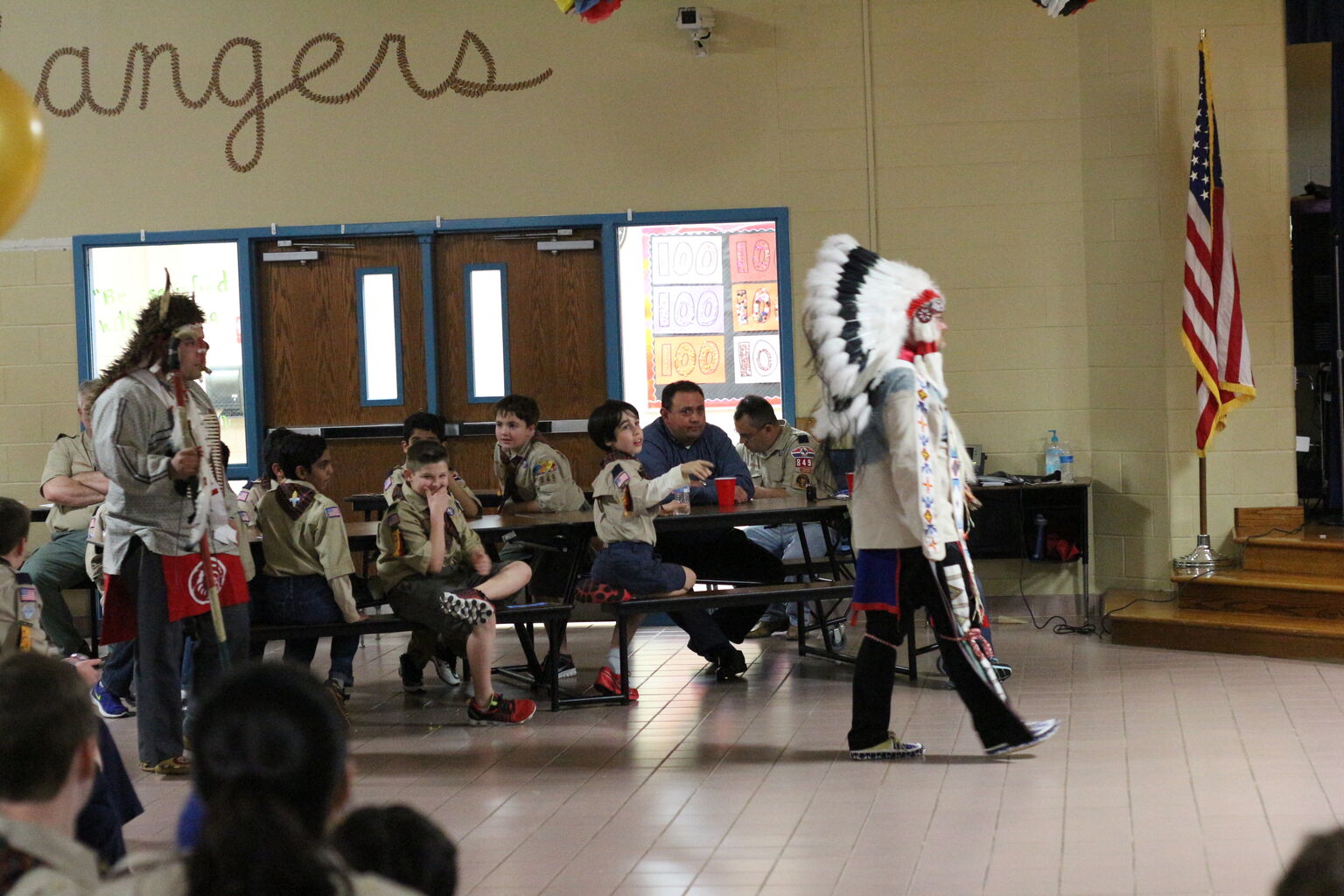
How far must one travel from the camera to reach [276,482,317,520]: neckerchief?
545 cm

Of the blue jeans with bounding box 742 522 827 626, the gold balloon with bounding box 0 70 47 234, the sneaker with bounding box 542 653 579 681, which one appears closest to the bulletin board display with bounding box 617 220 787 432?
the blue jeans with bounding box 742 522 827 626

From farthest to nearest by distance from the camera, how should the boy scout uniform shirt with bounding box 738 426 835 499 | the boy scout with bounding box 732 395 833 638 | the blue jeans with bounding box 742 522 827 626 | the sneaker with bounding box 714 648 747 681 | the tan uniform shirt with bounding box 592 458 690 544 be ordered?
the blue jeans with bounding box 742 522 827 626 → the boy scout uniform shirt with bounding box 738 426 835 499 → the boy scout with bounding box 732 395 833 638 → the sneaker with bounding box 714 648 747 681 → the tan uniform shirt with bounding box 592 458 690 544

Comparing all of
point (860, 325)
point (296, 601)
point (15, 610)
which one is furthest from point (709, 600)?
point (15, 610)

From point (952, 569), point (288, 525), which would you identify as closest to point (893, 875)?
point (952, 569)

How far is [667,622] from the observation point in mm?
7828

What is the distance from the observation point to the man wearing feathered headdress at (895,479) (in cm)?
457

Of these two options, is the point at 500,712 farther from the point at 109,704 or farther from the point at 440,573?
the point at 109,704

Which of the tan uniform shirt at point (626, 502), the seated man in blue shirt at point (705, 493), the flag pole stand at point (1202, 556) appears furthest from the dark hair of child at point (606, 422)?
the flag pole stand at point (1202, 556)

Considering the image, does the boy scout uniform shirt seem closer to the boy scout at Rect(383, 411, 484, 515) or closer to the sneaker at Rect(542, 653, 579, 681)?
the sneaker at Rect(542, 653, 579, 681)

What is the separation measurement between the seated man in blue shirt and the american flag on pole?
229 centimetres

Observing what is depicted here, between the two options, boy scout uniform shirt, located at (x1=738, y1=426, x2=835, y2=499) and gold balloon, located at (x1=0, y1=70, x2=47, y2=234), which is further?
boy scout uniform shirt, located at (x1=738, y1=426, x2=835, y2=499)

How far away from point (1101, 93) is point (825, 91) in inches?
57.0

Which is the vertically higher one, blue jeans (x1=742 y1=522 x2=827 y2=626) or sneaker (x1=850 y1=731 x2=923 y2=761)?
blue jeans (x1=742 y1=522 x2=827 y2=626)

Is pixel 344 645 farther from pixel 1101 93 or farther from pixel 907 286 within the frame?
pixel 1101 93
